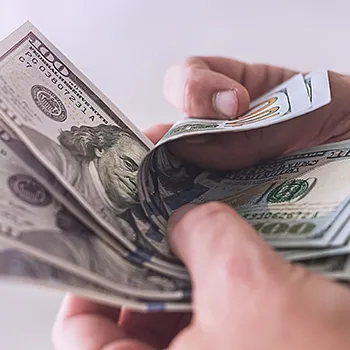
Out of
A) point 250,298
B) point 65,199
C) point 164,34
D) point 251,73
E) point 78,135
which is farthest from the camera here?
point 164,34

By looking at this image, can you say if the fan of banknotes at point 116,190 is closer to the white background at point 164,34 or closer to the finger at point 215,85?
the finger at point 215,85

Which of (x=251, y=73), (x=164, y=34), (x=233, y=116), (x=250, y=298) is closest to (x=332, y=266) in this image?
(x=250, y=298)

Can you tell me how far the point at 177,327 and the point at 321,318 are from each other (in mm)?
220

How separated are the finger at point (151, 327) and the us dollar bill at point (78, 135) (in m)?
0.09

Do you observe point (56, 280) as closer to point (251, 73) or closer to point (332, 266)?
point (332, 266)

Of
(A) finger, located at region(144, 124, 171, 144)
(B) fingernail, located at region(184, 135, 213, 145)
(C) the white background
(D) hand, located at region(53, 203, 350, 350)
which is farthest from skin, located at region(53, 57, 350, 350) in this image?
(C) the white background

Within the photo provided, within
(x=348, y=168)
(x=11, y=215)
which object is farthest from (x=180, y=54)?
(x=11, y=215)

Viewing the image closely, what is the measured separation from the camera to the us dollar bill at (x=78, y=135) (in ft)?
1.70

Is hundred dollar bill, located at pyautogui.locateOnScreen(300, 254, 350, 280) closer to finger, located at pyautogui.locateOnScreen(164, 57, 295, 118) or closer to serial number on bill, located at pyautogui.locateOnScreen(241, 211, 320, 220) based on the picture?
serial number on bill, located at pyautogui.locateOnScreen(241, 211, 320, 220)

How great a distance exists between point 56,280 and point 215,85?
1.30 feet

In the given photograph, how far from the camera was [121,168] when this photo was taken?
618 mm

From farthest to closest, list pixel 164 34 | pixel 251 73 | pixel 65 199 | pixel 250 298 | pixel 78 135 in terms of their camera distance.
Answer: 1. pixel 164 34
2. pixel 251 73
3. pixel 78 135
4. pixel 65 199
5. pixel 250 298

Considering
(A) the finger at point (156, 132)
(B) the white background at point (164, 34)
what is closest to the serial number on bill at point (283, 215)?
(A) the finger at point (156, 132)

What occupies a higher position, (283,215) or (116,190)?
(116,190)
